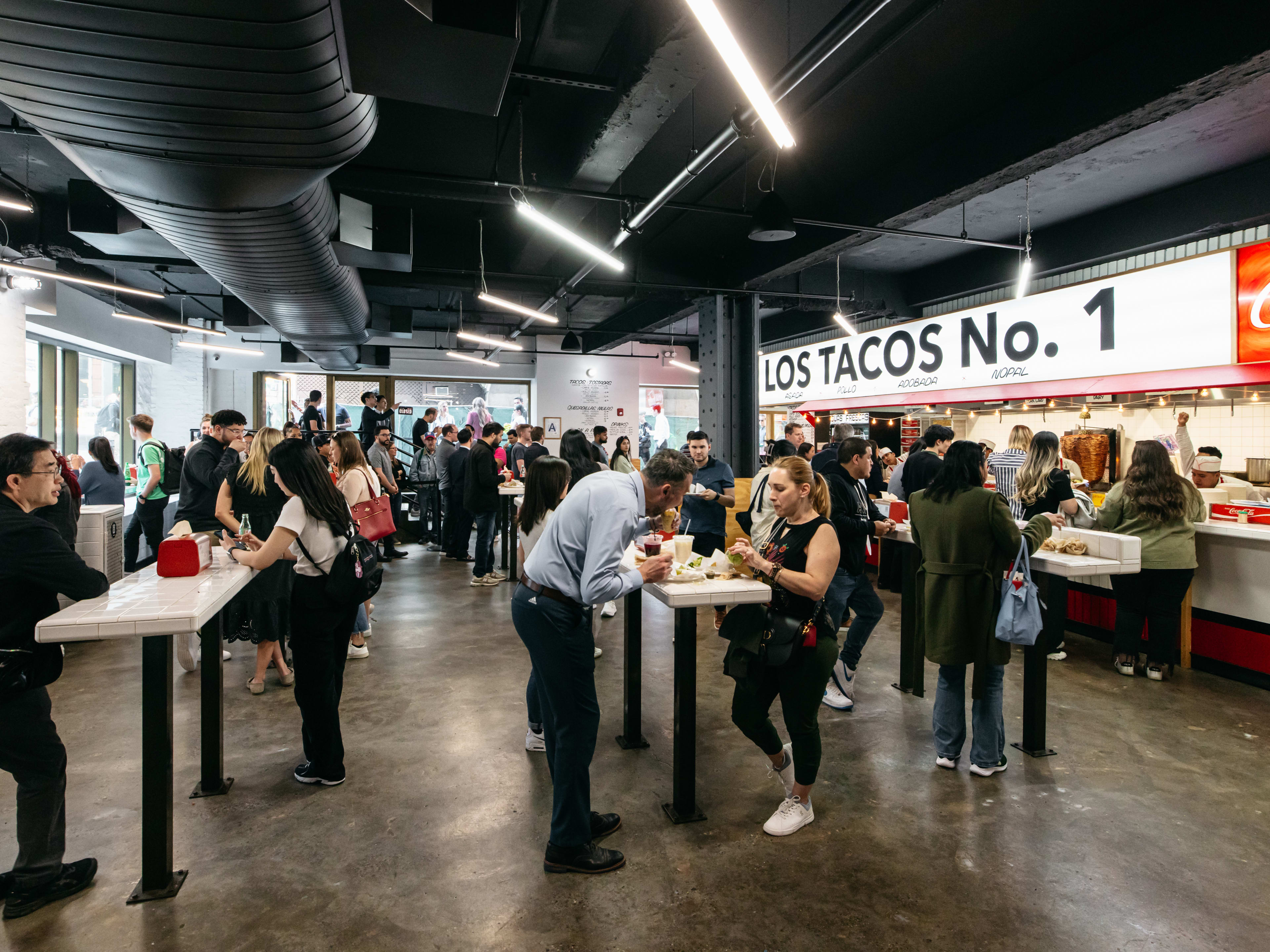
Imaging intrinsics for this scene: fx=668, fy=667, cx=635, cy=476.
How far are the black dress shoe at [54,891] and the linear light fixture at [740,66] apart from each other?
390cm

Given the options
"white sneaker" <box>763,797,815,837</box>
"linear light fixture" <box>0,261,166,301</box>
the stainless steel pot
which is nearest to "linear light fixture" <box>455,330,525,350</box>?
"linear light fixture" <box>0,261,166,301</box>

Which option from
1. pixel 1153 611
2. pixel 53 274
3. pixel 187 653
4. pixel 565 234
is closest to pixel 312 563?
pixel 187 653

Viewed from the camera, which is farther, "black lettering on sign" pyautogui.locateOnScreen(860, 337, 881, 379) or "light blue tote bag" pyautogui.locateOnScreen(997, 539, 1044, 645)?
"black lettering on sign" pyautogui.locateOnScreen(860, 337, 881, 379)

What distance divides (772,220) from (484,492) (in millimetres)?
4189

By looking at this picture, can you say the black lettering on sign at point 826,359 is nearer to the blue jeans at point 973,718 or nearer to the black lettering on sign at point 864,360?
the black lettering on sign at point 864,360

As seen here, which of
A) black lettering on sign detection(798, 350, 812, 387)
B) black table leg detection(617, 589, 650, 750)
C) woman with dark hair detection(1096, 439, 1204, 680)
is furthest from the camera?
black lettering on sign detection(798, 350, 812, 387)

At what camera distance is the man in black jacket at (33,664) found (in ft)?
7.22

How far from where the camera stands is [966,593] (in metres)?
3.30

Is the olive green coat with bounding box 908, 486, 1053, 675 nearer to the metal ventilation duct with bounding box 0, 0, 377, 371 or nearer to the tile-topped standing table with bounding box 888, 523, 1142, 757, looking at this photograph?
the tile-topped standing table with bounding box 888, 523, 1142, 757

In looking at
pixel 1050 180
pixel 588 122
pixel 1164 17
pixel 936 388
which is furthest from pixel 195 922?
pixel 1050 180

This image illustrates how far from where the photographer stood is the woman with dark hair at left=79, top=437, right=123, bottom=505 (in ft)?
20.4

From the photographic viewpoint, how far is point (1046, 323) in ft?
21.0

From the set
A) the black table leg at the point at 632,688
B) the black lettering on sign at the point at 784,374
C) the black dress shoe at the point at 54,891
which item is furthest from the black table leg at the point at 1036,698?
the black lettering on sign at the point at 784,374

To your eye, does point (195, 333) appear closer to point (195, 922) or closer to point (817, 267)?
point (817, 267)
